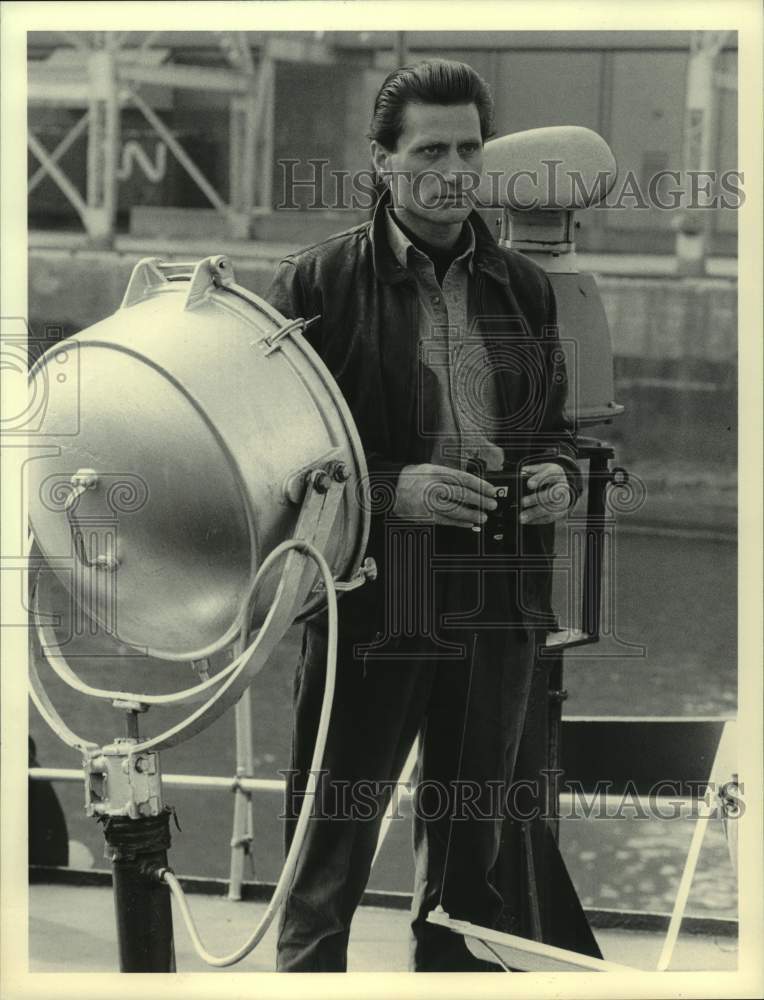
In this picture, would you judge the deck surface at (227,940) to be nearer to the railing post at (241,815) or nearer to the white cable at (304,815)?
the railing post at (241,815)

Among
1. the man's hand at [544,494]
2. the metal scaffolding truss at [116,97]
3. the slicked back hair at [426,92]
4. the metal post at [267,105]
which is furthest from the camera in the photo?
Result: the metal post at [267,105]

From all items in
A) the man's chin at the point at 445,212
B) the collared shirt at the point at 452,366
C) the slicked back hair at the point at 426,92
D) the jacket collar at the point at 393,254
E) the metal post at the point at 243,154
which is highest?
the metal post at the point at 243,154

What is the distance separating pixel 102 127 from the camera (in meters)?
4.31

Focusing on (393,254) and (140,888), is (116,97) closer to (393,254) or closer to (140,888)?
(393,254)

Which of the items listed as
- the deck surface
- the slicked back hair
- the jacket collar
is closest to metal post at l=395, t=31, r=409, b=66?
the slicked back hair

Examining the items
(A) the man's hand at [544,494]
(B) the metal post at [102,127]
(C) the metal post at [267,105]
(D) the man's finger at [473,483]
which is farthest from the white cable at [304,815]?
(C) the metal post at [267,105]

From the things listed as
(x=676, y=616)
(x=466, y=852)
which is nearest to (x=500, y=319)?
(x=466, y=852)

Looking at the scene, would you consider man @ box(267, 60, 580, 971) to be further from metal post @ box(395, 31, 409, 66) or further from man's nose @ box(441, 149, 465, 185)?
metal post @ box(395, 31, 409, 66)

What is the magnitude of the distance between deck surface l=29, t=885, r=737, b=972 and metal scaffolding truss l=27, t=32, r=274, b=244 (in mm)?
1336

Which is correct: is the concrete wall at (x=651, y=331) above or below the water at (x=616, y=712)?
above

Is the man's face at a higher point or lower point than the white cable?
higher

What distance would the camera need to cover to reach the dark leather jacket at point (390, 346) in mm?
2488

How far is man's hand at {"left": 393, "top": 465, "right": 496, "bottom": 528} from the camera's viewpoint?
2.48 metres

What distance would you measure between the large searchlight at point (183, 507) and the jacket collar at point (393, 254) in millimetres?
237
